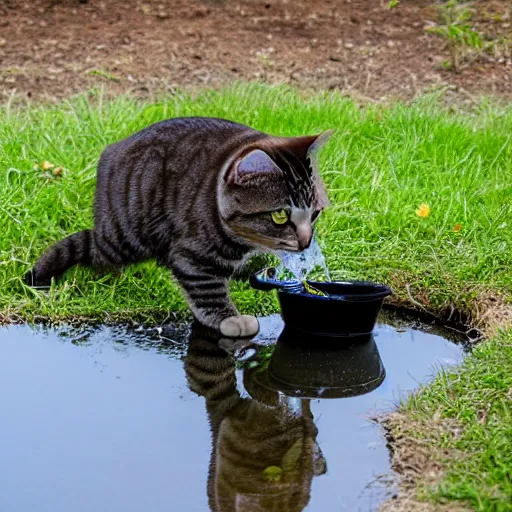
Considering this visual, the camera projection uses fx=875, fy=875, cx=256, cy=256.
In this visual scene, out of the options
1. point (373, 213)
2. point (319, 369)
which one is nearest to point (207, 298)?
point (319, 369)

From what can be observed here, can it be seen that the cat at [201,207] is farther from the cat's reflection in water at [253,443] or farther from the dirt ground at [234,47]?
the dirt ground at [234,47]

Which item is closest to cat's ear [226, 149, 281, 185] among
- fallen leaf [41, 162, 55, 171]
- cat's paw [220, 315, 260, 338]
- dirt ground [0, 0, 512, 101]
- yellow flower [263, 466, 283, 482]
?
cat's paw [220, 315, 260, 338]

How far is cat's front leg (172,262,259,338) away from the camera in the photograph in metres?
4.00

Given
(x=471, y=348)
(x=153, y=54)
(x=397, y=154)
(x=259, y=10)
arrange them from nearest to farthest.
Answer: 1. (x=471, y=348)
2. (x=397, y=154)
3. (x=153, y=54)
4. (x=259, y=10)

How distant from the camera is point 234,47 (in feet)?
24.3

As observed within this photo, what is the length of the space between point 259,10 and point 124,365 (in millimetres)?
5399

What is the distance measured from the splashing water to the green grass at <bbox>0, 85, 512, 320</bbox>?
0.09m

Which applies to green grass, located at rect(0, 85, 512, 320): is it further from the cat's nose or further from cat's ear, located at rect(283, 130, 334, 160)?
cat's ear, located at rect(283, 130, 334, 160)

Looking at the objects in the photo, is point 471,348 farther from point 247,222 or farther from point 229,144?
point 229,144

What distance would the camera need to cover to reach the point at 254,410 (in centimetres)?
329

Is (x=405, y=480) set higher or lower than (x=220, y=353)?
higher

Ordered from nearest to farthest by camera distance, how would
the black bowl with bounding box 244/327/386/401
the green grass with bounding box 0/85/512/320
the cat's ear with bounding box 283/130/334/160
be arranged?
1. the black bowl with bounding box 244/327/386/401
2. the cat's ear with bounding box 283/130/334/160
3. the green grass with bounding box 0/85/512/320

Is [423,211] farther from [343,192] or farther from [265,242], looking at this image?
[265,242]

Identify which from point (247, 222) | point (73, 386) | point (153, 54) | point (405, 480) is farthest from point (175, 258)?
point (153, 54)
